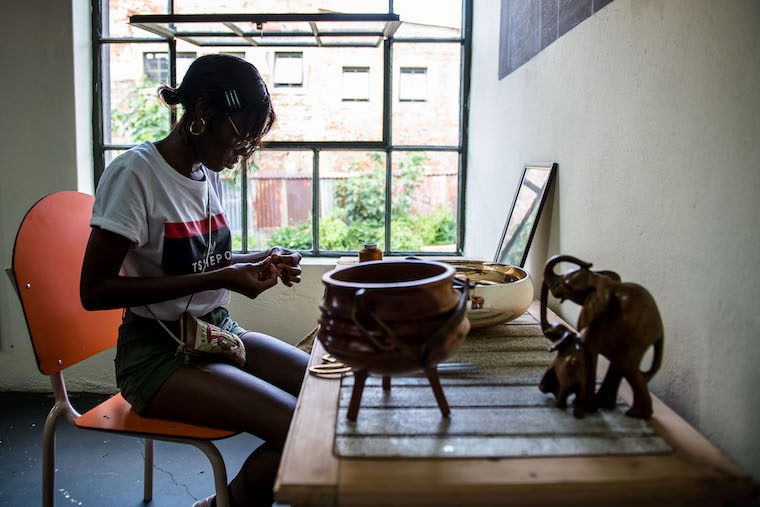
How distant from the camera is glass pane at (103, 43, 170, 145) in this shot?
294 centimetres

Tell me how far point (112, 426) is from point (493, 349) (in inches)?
37.7

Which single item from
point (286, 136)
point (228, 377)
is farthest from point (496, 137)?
point (228, 377)

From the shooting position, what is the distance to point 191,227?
1.58 metres

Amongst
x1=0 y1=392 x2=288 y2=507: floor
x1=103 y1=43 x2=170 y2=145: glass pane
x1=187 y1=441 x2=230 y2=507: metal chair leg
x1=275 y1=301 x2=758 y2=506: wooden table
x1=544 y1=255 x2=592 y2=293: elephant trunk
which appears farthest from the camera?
x1=103 y1=43 x2=170 y2=145: glass pane

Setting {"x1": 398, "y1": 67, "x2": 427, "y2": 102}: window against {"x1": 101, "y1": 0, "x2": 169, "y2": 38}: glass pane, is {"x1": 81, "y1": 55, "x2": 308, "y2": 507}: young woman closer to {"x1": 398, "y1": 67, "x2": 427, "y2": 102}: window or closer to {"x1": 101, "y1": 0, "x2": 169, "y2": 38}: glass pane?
{"x1": 398, "y1": 67, "x2": 427, "y2": 102}: window

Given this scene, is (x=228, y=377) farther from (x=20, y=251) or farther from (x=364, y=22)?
(x=364, y=22)

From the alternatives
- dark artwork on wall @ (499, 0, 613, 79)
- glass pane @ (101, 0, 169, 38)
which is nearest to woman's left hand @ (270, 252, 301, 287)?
dark artwork on wall @ (499, 0, 613, 79)

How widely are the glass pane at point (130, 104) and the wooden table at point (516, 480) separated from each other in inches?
101

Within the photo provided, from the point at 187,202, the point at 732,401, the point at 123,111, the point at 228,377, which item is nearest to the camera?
the point at 732,401

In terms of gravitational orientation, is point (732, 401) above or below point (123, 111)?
below

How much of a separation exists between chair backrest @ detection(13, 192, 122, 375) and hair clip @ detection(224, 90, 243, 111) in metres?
0.62

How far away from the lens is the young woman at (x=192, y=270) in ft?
4.50

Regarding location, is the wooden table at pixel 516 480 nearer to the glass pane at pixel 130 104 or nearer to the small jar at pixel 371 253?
the small jar at pixel 371 253

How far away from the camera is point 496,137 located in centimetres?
237
